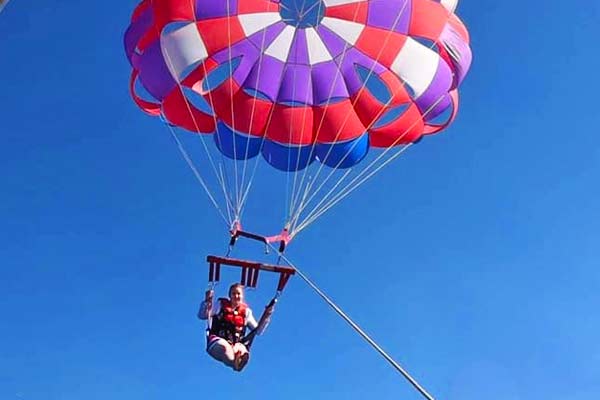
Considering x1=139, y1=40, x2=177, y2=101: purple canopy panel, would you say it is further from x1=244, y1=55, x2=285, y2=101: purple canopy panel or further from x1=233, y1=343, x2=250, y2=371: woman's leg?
x1=233, y1=343, x2=250, y2=371: woman's leg

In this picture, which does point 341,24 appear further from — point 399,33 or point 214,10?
point 214,10

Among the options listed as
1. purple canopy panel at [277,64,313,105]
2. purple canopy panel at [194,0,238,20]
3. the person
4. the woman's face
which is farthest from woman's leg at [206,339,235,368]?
purple canopy panel at [194,0,238,20]

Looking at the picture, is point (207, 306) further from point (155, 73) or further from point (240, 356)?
point (155, 73)

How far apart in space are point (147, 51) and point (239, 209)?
7.24 ft

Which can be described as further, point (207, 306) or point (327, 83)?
point (327, 83)

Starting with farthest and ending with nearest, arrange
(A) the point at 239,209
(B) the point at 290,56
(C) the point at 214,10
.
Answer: (B) the point at 290,56, (C) the point at 214,10, (A) the point at 239,209

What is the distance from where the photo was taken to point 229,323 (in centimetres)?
701

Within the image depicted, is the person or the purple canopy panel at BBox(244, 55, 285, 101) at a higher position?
the purple canopy panel at BBox(244, 55, 285, 101)

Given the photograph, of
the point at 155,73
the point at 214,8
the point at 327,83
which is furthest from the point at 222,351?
the point at 214,8

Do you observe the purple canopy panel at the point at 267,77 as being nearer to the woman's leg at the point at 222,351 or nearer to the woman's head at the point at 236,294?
the woman's head at the point at 236,294

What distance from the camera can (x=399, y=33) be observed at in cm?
848

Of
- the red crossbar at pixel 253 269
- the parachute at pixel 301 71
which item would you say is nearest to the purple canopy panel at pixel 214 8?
the parachute at pixel 301 71

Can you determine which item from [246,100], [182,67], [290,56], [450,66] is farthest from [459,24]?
[182,67]

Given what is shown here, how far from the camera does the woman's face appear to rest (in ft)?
23.5
